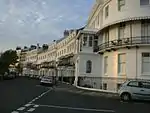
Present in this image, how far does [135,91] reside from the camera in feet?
75.9

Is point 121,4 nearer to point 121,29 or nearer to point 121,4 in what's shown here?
point 121,4

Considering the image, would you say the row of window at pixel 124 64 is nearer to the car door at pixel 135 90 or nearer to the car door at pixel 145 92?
the car door at pixel 135 90

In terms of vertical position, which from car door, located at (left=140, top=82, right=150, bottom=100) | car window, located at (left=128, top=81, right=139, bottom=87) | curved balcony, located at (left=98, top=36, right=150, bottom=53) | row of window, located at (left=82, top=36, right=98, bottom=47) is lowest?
car door, located at (left=140, top=82, right=150, bottom=100)

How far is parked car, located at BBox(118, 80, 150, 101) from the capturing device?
2292 cm

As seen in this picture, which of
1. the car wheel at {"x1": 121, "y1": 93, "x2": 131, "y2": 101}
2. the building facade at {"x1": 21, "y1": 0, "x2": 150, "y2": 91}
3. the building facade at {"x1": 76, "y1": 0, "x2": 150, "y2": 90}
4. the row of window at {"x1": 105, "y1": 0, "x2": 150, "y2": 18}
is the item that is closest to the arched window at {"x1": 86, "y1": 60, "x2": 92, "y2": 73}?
the building facade at {"x1": 21, "y1": 0, "x2": 150, "y2": 91}

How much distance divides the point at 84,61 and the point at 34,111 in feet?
98.6

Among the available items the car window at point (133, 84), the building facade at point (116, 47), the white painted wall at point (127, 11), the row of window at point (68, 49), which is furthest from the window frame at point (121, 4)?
the row of window at point (68, 49)

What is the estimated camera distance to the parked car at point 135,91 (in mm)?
22922

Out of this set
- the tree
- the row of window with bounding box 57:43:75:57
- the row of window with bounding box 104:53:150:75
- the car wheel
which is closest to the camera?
the car wheel

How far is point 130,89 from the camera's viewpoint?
23.4 m

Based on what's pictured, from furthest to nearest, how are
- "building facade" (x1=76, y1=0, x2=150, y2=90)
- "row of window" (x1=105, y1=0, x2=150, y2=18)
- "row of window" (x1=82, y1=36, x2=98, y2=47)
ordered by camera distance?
1. "row of window" (x1=82, y1=36, x2=98, y2=47)
2. "row of window" (x1=105, y1=0, x2=150, y2=18)
3. "building facade" (x1=76, y1=0, x2=150, y2=90)

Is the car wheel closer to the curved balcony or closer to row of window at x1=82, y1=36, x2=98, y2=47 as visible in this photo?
the curved balcony

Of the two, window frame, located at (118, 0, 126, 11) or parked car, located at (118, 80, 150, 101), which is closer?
parked car, located at (118, 80, 150, 101)

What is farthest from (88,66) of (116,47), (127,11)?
(127,11)
